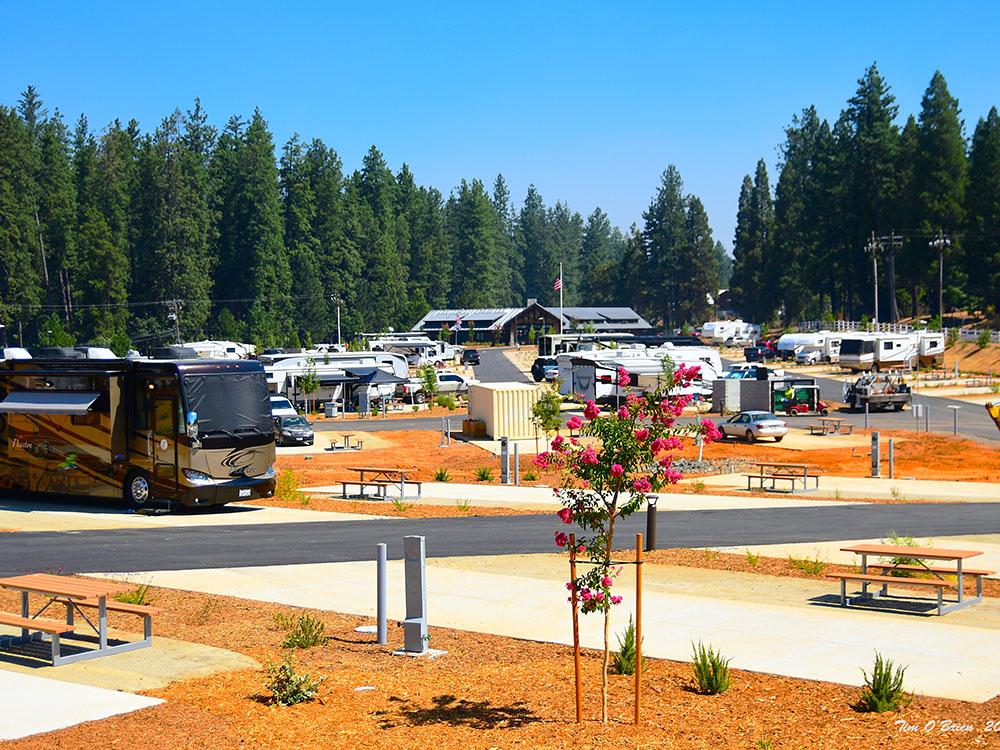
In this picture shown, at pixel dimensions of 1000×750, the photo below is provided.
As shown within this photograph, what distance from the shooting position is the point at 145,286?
375 ft

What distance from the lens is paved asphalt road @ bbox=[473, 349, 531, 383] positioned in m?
84.0

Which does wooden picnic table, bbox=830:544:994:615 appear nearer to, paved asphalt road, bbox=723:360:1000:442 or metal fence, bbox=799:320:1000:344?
paved asphalt road, bbox=723:360:1000:442

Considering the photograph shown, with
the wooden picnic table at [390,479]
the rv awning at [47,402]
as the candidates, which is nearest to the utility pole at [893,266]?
the wooden picnic table at [390,479]

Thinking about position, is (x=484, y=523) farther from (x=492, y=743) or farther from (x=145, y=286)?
(x=145, y=286)

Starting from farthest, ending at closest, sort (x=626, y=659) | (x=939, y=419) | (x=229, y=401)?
(x=939, y=419) → (x=229, y=401) → (x=626, y=659)

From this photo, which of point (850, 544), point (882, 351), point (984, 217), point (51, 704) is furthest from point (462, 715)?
point (984, 217)

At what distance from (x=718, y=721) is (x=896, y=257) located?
98.5 m

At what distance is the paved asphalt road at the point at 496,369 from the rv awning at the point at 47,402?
56.1 meters

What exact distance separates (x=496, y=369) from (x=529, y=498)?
68.6m

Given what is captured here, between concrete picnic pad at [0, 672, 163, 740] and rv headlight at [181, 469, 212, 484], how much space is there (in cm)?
1272

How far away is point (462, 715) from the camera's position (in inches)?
382

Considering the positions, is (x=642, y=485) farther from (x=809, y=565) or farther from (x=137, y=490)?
(x=137, y=490)

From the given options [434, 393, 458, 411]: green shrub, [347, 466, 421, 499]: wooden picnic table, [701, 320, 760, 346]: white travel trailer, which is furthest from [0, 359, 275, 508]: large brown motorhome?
[701, 320, 760, 346]: white travel trailer

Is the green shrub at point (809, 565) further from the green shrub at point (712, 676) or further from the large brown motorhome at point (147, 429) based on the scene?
the large brown motorhome at point (147, 429)
